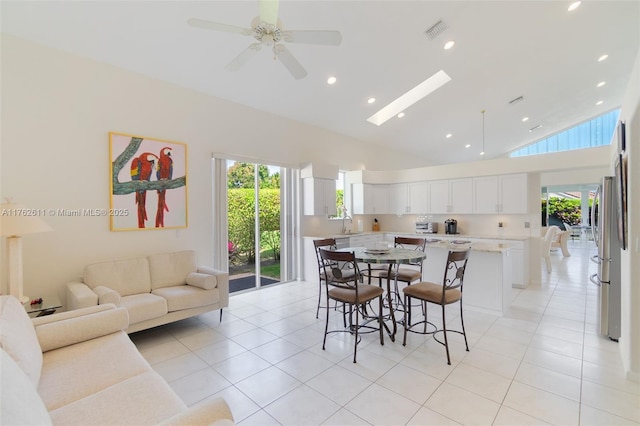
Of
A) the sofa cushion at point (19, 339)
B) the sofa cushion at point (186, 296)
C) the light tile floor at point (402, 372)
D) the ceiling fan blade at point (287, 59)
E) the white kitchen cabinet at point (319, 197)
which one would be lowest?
the light tile floor at point (402, 372)

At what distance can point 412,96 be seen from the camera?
19.7 ft

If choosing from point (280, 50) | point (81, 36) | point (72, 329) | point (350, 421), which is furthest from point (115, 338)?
point (81, 36)

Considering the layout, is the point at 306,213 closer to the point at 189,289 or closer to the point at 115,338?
the point at 189,289

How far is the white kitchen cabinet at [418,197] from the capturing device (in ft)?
22.4

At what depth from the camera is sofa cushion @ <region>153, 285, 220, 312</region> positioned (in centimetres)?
330

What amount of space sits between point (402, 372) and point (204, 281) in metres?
2.45

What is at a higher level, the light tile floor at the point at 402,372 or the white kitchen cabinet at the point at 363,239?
the white kitchen cabinet at the point at 363,239

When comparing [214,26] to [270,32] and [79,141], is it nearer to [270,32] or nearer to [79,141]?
[270,32]

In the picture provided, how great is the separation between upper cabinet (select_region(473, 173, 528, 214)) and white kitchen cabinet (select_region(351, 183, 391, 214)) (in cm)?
205

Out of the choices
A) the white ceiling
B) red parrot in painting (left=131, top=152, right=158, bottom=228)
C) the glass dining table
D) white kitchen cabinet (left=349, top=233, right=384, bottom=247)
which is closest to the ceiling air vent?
the white ceiling

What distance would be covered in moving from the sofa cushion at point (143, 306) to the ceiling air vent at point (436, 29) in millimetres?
4727

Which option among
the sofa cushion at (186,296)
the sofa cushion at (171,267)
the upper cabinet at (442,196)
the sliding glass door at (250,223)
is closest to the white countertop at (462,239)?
the upper cabinet at (442,196)

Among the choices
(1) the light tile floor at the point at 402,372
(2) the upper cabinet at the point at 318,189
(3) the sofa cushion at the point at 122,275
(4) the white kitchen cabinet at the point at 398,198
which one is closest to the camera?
(1) the light tile floor at the point at 402,372

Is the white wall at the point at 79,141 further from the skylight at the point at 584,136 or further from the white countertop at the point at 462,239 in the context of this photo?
the skylight at the point at 584,136
